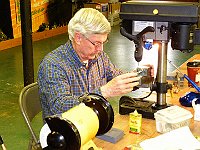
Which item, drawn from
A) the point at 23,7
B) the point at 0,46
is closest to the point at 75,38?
the point at 23,7

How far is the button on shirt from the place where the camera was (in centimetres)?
212

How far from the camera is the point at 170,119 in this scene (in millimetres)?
1983

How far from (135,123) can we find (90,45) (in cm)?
55

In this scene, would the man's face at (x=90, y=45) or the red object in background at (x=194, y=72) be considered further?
the red object in background at (x=194, y=72)

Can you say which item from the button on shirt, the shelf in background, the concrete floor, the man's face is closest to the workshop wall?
the shelf in background

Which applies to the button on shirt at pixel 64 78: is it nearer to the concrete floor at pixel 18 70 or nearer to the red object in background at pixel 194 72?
the concrete floor at pixel 18 70

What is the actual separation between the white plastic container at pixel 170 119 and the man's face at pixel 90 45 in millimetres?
538

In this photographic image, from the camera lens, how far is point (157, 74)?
2225 mm

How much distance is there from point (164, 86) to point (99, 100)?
86 cm

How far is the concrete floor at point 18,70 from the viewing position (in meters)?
3.83

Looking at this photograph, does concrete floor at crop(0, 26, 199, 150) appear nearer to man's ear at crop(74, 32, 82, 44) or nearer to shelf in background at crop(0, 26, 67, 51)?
shelf in background at crop(0, 26, 67, 51)

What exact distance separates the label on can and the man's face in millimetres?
495

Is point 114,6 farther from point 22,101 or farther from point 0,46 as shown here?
point 22,101

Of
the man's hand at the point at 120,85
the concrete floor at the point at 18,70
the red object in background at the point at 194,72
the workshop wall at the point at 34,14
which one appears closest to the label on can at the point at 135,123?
the man's hand at the point at 120,85
